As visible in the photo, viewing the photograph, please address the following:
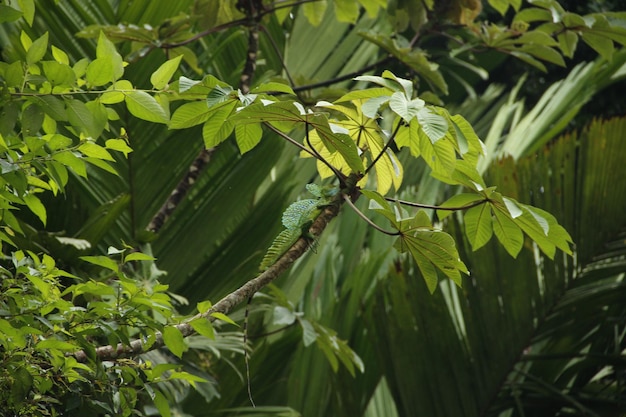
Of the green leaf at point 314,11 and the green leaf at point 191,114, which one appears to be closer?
the green leaf at point 191,114

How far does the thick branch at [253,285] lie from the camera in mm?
1012

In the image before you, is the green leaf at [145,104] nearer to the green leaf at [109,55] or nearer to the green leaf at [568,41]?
the green leaf at [109,55]

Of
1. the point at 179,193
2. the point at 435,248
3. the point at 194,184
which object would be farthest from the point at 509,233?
the point at 194,184

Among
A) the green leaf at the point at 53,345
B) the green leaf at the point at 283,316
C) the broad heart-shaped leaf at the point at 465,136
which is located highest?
the broad heart-shaped leaf at the point at 465,136

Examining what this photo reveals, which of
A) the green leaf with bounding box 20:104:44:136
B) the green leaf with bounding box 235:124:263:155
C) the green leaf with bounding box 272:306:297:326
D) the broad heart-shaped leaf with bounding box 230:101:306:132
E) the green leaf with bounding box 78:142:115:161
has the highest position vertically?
the broad heart-shaped leaf with bounding box 230:101:306:132

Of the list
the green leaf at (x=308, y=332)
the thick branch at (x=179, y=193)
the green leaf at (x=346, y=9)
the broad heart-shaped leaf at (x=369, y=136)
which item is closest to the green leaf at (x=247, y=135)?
the broad heart-shaped leaf at (x=369, y=136)

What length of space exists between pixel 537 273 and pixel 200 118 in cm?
134

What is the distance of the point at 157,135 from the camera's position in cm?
198

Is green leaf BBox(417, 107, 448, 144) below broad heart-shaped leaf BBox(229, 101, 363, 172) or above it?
above

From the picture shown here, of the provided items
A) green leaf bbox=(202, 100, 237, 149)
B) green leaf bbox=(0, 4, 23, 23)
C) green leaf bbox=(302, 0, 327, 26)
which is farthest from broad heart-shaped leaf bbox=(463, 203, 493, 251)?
green leaf bbox=(302, 0, 327, 26)

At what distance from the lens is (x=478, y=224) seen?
1162 millimetres

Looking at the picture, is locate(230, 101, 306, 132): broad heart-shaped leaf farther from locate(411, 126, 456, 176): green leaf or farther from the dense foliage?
locate(411, 126, 456, 176): green leaf

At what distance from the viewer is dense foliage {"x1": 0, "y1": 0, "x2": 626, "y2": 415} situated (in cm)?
104

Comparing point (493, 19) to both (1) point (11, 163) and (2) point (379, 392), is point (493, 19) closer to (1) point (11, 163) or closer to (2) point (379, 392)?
(2) point (379, 392)
